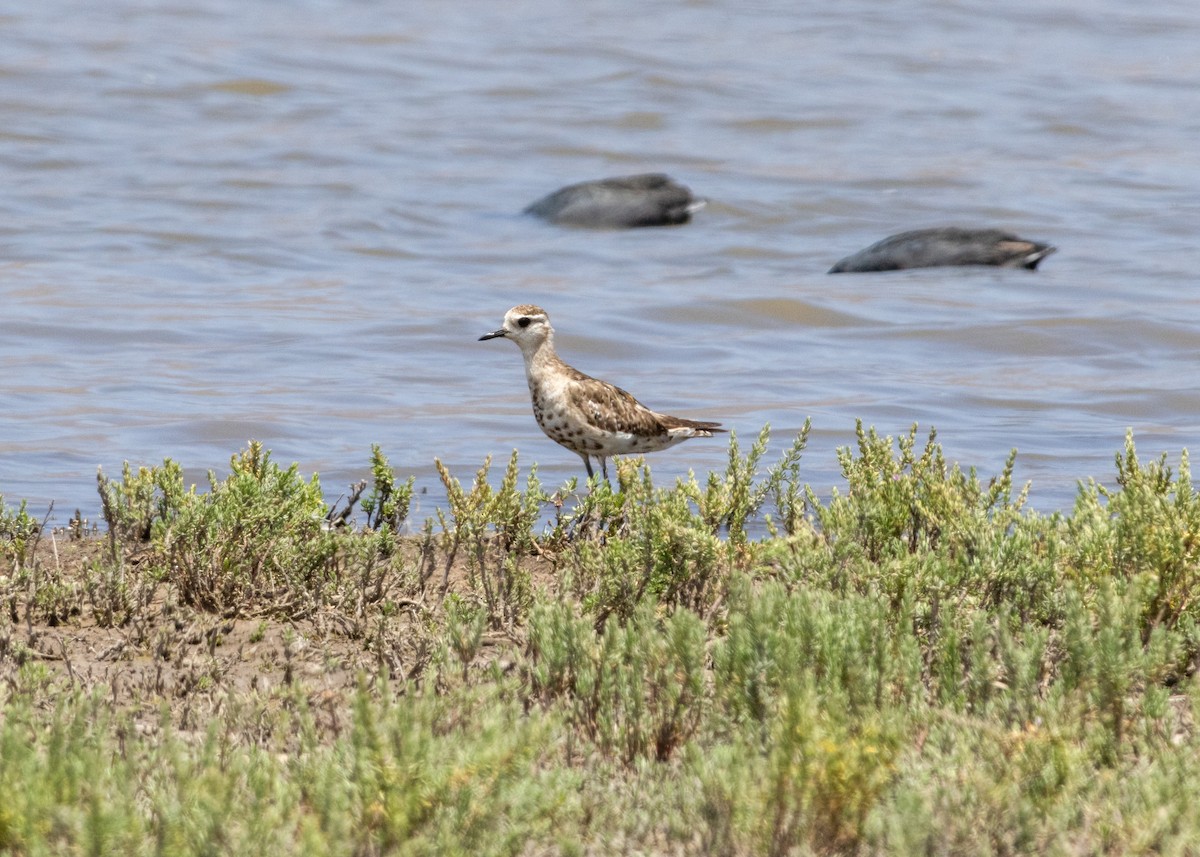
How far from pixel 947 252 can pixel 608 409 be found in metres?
9.42

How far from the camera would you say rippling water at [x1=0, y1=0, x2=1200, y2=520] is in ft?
37.2

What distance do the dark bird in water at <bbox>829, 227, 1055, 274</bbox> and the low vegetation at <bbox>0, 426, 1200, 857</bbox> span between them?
1007 centimetres

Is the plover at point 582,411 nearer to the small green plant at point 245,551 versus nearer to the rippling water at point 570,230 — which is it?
the rippling water at point 570,230

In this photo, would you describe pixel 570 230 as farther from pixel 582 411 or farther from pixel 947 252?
pixel 582 411

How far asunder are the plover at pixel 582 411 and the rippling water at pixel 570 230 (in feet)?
4.46

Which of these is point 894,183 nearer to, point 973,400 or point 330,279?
point 330,279

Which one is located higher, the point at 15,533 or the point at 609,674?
the point at 15,533

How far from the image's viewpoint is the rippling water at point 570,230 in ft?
37.2

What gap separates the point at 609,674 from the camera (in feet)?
15.3

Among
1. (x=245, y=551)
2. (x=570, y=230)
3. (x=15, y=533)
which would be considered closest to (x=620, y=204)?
(x=570, y=230)

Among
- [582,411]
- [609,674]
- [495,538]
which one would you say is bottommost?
[609,674]

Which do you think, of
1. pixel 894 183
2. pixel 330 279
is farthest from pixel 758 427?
pixel 894 183

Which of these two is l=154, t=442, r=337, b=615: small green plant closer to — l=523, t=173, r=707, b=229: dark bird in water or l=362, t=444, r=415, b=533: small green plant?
l=362, t=444, r=415, b=533: small green plant

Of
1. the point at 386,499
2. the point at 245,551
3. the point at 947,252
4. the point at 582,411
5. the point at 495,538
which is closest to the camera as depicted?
the point at 245,551
